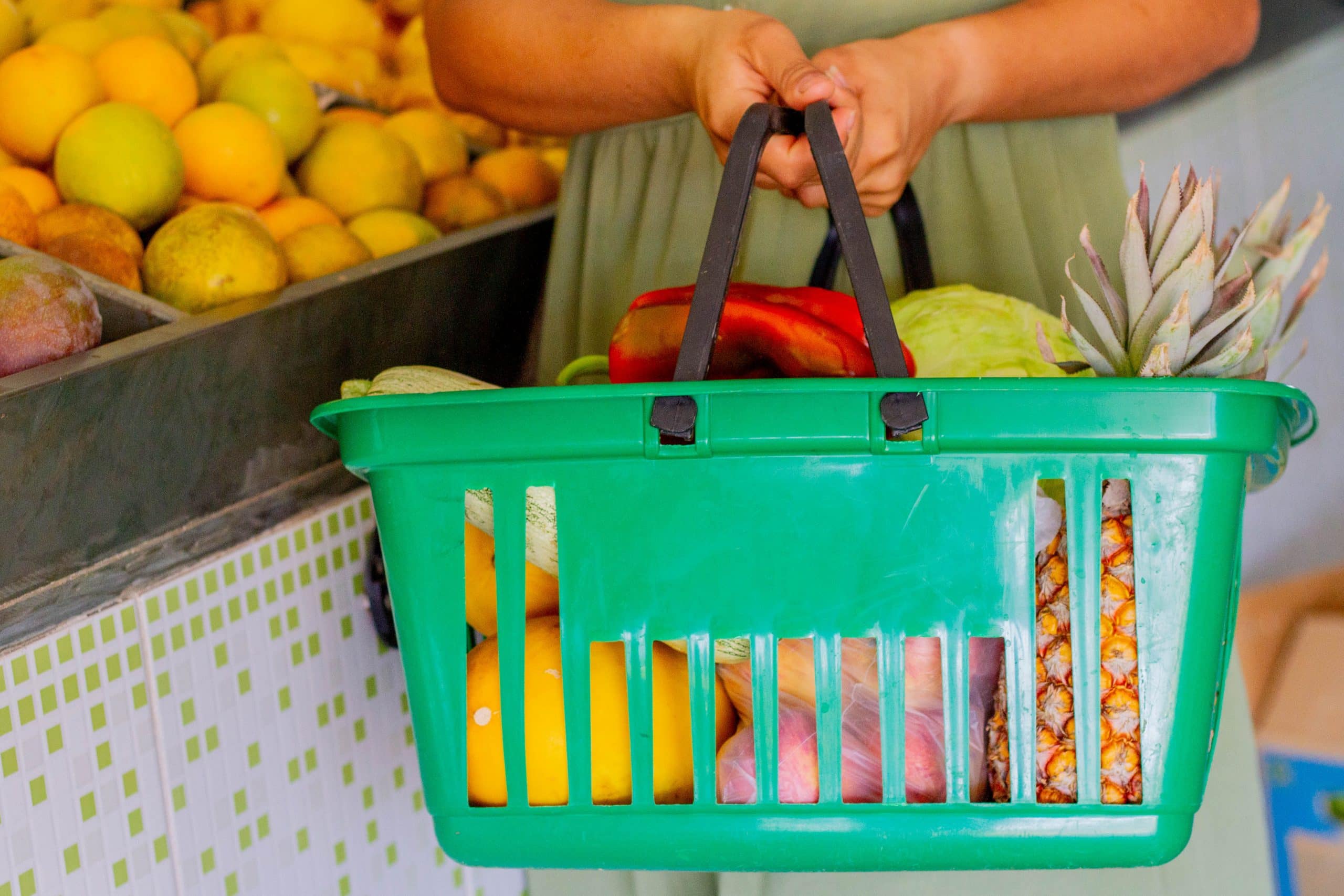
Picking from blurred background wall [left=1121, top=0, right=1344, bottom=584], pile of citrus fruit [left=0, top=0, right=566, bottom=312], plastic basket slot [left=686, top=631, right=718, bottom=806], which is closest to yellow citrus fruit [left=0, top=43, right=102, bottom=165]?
pile of citrus fruit [left=0, top=0, right=566, bottom=312]

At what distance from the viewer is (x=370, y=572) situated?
40.7 inches

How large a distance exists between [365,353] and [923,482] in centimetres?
62

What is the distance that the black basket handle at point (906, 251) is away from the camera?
100 centimetres

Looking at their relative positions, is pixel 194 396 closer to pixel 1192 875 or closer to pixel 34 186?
pixel 34 186

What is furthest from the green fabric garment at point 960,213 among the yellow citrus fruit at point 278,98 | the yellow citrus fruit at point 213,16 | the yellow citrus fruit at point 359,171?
the yellow citrus fruit at point 213,16

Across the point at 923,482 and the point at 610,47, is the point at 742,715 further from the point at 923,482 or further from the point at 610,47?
the point at 610,47

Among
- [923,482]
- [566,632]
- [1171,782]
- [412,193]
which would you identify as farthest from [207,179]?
[1171,782]

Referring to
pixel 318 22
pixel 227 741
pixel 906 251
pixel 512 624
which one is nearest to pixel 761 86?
pixel 906 251

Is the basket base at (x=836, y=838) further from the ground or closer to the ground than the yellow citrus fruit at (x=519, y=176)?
closer to the ground

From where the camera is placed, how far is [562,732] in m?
0.70

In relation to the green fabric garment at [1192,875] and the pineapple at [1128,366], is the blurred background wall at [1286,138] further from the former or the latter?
the pineapple at [1128,366]

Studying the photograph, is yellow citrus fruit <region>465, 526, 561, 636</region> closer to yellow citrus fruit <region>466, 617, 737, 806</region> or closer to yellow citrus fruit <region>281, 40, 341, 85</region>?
yellow citrus fruit <region>466, 617, 737, 806</region>

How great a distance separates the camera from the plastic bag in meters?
0.68

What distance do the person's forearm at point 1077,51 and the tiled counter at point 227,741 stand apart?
0.68 meters
